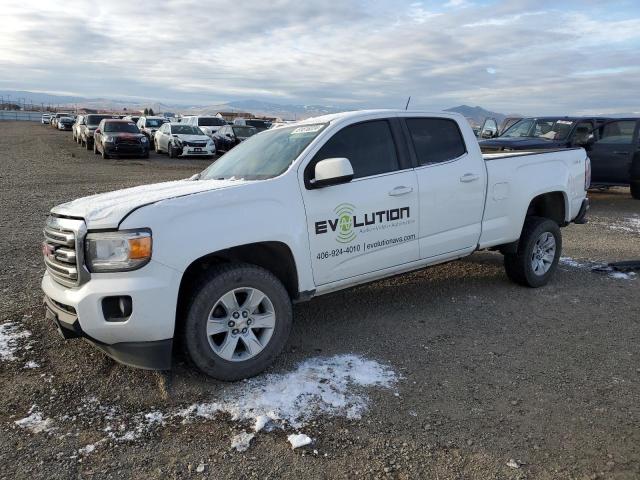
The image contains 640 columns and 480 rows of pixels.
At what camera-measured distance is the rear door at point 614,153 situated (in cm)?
1164

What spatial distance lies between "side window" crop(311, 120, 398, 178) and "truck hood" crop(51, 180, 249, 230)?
799 millimetres

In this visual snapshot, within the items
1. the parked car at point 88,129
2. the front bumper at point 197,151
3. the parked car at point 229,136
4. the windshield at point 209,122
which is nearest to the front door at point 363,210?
the front bumper at point 197,151

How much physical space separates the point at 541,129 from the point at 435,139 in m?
9.02

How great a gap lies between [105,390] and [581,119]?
39.3ft

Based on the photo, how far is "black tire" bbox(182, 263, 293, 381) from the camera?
3.51 m

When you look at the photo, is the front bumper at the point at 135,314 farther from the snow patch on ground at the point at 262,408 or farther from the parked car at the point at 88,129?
the parked car at the point at 88,129

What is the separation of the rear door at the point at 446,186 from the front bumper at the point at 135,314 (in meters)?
2.30

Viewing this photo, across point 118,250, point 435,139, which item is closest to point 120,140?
point 435,139

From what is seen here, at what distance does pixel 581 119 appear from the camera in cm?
1235

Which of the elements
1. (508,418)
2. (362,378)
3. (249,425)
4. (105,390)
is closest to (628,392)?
(508,418)

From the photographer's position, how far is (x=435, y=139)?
5004mm

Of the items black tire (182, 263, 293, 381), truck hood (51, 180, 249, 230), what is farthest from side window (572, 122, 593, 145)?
black tire (182, 263, 293, 381)

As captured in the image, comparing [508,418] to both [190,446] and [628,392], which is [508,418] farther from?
[190,446]

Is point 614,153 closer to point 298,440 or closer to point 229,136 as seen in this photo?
point 298,440
